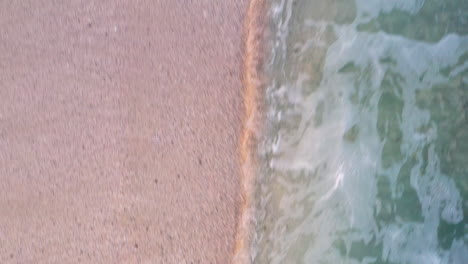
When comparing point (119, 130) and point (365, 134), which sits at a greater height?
point (365, 134)

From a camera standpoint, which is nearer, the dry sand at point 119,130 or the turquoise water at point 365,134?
the turquoise water at point 365,134

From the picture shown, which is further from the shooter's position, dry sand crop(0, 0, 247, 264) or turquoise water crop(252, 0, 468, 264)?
dry sand crop(0, 0, 247, 264)

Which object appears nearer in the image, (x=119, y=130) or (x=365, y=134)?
(x=365, y=134)

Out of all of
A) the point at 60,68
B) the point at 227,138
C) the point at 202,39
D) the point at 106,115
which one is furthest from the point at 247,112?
the point at 60,68

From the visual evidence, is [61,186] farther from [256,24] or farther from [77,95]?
[256,24]
